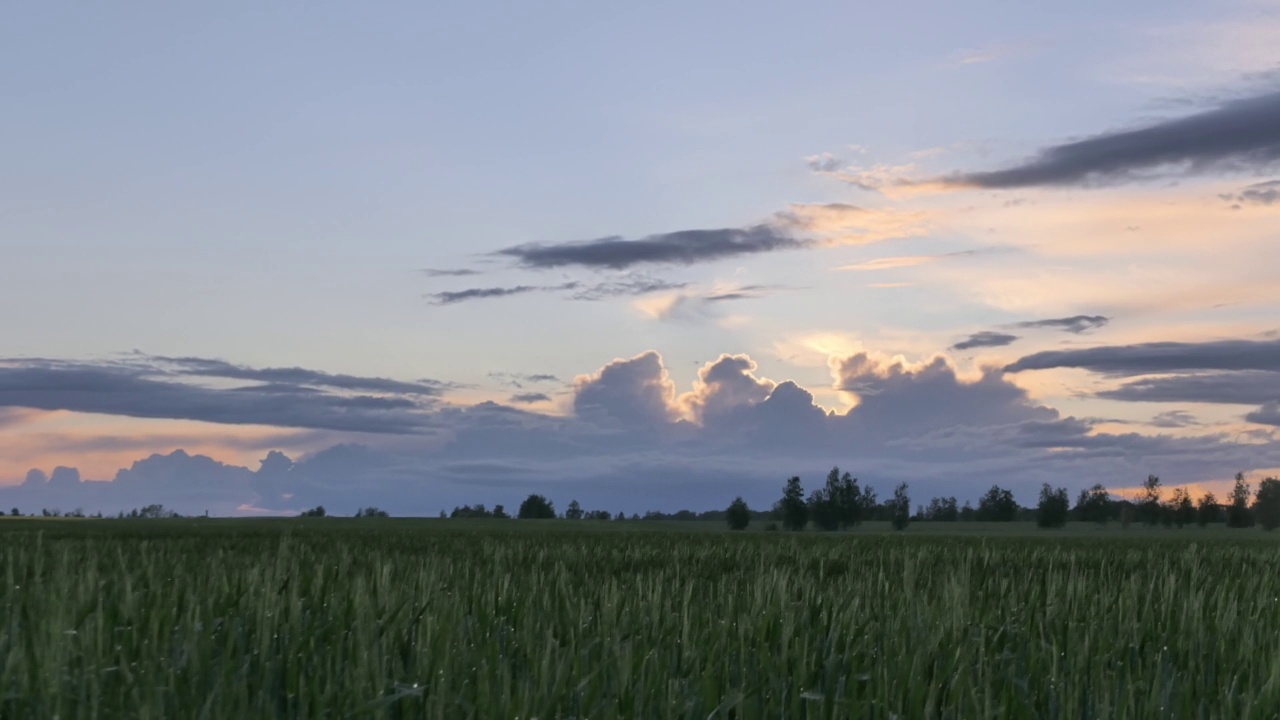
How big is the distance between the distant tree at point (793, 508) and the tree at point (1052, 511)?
3449cm

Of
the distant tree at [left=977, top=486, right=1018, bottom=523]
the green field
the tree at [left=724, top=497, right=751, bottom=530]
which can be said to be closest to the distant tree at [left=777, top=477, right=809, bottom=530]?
the tree at [left=724, top=497, right=751, bottom=530]

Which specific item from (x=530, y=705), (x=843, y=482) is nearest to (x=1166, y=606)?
(x=530, y=705)

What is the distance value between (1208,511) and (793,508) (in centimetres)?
6582

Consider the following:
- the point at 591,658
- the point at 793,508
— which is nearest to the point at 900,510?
the point at 793,508

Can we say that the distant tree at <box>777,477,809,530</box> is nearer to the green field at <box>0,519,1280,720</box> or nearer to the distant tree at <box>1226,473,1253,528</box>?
the distant tree at <box>1226,473,1253,528</box>

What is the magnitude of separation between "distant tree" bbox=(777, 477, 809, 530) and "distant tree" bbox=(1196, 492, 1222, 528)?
6039cm

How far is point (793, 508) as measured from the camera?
127625 millimetres

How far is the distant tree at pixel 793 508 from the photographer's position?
415ft

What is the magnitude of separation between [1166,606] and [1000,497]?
6795 inches

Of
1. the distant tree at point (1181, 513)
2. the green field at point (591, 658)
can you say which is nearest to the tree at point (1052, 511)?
the distant tree at point (1181, 513)

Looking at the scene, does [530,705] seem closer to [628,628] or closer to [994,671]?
[628,628]

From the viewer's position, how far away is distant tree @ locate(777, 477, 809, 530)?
4985 inches

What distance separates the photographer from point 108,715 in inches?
122

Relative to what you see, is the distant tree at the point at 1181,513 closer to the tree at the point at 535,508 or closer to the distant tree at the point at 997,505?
the distant tree at the point at 997,505
